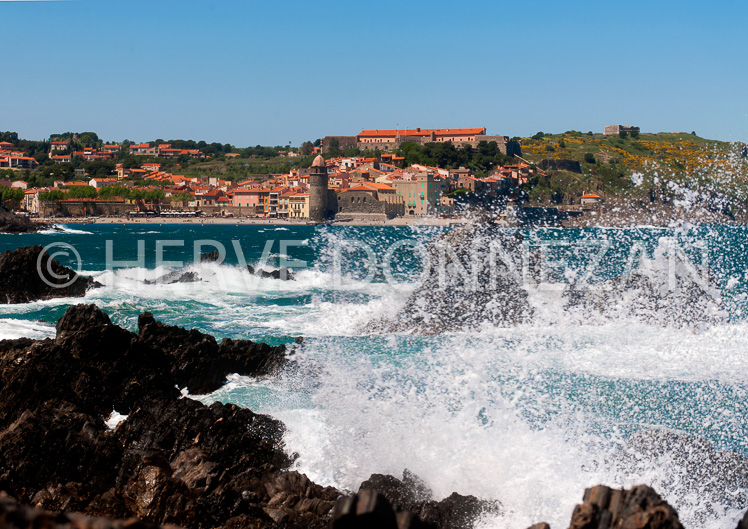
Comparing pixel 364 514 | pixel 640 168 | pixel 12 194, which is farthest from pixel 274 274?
pixel 12 194

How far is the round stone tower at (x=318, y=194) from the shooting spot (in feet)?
330

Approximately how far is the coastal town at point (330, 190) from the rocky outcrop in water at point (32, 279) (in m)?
62.5

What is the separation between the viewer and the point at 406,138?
A: 140000 millimetres

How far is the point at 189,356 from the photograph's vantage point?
1310 cm

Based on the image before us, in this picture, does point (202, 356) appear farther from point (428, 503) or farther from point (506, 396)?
point (428, 503)

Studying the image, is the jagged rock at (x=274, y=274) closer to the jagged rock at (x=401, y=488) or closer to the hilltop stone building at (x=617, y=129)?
the jagged rock at (x=401, y=488)

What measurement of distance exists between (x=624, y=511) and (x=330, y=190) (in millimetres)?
99739

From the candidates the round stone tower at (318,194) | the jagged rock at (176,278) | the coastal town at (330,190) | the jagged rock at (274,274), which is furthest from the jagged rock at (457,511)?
the round stone tower at (318,194)

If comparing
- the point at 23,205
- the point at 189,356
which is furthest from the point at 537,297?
the point at 23,205

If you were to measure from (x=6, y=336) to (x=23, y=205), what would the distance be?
105346 mm

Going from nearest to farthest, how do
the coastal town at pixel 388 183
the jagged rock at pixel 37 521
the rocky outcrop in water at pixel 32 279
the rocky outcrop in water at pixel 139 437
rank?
1. the jagged rock at pixel 37 521
2. the rocky outcrop in water at pixel 139 437
3. the rocky outcrop in water at pixel 32 279
4. the coastal town at pixel 388 183

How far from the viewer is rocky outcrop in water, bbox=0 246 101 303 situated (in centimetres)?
2198

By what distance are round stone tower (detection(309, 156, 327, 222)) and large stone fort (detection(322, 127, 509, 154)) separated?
38.8 metres

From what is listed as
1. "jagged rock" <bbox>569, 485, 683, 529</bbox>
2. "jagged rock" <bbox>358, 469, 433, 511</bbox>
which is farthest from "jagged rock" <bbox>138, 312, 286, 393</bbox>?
"jagged rock" <bbox>569, 485, 683, 529</bbox>
